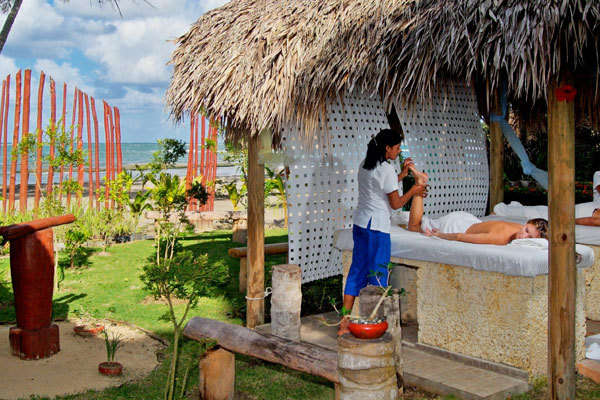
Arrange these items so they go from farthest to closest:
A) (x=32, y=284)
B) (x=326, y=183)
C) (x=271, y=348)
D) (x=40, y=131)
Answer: (x=40, y=131) < (x=326, y=183) < (x=32, y=284) < (x=271, y=348)

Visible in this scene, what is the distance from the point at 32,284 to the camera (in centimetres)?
399

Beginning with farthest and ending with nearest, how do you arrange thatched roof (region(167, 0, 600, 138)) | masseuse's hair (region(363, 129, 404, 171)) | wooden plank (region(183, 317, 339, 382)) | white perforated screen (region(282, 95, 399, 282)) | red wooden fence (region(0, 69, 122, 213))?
1. red wooden fence (region(0, 69, 122, 213))
2. white perforated screen (region(282, 95, 399, 282))
3. masseuse's hair (region(363, 129, 404, 171))
4. thatched roof (region(167, 0, 600, 138))
5. wooden plank (region(183, 317, 339, 382))

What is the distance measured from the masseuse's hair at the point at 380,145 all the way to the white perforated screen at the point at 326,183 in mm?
856

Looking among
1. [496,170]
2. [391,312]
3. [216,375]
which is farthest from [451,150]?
[216,375]

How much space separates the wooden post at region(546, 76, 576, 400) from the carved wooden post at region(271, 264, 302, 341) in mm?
1408

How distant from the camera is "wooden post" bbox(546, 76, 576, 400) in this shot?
3088mm

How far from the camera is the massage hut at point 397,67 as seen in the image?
10.1 feet

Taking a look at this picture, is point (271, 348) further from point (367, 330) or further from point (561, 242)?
point (561, 242)

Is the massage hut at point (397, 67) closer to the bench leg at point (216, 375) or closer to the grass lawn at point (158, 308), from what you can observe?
the grass lawn at point (158, 308)

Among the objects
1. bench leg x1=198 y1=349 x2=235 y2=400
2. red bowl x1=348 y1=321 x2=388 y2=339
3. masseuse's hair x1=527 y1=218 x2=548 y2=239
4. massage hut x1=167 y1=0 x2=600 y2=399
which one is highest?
massage hut x1=167 y1=0 x2=600 y2=399

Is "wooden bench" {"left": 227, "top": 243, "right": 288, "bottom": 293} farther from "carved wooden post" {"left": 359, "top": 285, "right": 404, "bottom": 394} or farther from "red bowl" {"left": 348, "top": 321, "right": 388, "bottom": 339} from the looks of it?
"red bowl" {"left": 348, "top": 321, "right": 388, "bottom": 339}

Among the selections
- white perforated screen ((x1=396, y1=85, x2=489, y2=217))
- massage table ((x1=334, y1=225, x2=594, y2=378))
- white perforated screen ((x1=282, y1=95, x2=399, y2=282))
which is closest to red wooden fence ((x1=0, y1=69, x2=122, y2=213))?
white perforated screen ((x1=282, y1=95, x2=399, y2=282))

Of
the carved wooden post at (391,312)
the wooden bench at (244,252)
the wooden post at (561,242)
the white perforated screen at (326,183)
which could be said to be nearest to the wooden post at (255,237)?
the white perforated screen at (326,183)

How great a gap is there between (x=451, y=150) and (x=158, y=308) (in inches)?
112
